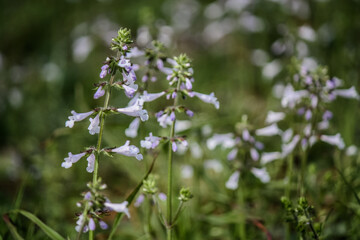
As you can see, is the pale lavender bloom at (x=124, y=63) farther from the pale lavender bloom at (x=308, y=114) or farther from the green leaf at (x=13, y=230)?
the pale lavender bloom at (x=308, y=114)

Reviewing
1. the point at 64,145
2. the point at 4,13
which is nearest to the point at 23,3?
the point at 4,13

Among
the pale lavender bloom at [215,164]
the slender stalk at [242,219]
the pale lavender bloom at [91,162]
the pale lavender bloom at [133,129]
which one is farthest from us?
the pale lavender bloom at [215,164]

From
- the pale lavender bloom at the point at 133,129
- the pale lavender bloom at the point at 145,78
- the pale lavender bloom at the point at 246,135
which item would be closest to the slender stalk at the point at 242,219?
the pale lavender bloom at the point at 246,135

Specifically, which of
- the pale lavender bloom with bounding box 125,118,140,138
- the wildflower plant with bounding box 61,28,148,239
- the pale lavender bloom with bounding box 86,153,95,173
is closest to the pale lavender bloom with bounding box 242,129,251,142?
the pale lavender bloom with bounding box 125,118,140,138

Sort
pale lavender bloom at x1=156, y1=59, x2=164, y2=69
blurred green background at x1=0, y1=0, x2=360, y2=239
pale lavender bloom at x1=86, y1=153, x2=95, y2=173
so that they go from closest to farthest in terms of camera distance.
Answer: pale lavender bloom at x1=86, y1=153, x2=95, y2=173, pale lavender bloom at x1=156, y1=59, x2=164, y2=69, blurred green background at x1=0, y1=0, x2=360, y2=239

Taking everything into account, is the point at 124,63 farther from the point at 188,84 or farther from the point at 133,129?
the point at 133,129

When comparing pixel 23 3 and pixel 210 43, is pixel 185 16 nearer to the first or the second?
pixel 210 43

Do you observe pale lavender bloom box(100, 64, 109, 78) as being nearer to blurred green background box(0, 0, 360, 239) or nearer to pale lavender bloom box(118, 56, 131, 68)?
pale lavender bloom box(118, 56, 131, 68)

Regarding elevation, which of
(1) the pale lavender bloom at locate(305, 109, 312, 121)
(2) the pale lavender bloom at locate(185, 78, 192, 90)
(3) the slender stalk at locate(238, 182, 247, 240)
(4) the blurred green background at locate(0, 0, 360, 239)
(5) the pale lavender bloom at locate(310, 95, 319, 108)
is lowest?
(3) the slender stalk at locate(238, 182, 247, 240)
